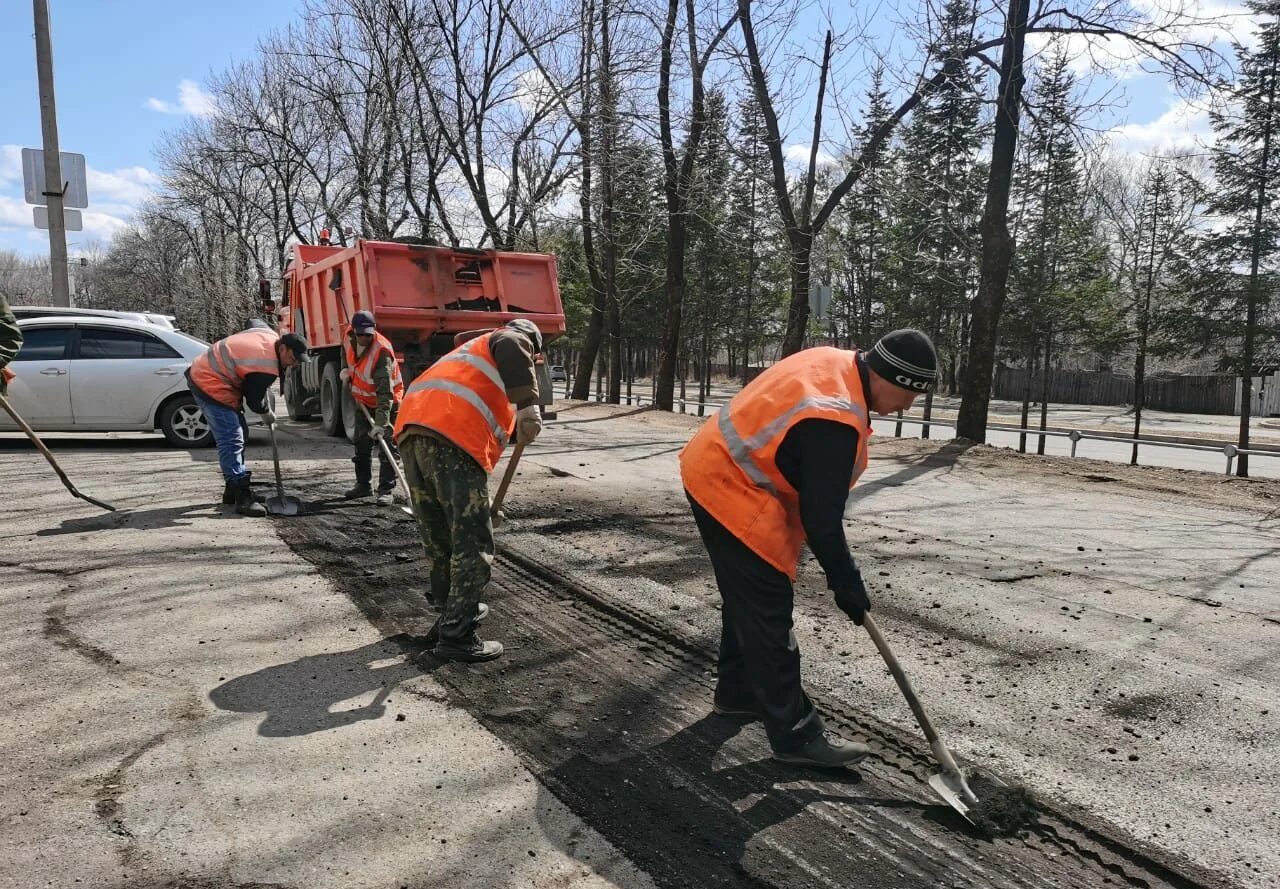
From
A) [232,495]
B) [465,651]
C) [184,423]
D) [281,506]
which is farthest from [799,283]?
[465,651]

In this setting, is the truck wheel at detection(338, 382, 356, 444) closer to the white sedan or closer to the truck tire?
the white sedan

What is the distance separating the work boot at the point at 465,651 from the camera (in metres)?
4.14

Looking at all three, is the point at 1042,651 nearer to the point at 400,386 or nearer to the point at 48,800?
the point at 48,800

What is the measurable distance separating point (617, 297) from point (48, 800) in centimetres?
1996

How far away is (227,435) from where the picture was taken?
23.2 ft

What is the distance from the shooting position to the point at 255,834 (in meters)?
2.68

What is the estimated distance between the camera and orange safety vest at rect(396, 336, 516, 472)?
4.08m

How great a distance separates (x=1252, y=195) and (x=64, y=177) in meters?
22.4

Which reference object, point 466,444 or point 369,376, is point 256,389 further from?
point 466,444

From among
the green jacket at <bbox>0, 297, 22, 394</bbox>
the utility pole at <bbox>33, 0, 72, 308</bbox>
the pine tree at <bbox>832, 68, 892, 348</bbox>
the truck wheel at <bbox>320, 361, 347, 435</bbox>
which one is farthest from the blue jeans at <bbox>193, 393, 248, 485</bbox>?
the pine tree at <bbox>832, 68, 892, 348</bbox>

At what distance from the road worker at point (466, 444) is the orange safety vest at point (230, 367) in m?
3.41

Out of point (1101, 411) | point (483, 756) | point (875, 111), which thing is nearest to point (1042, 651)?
point (483, 756)

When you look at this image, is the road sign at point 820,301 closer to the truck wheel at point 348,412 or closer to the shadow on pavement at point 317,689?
the truck wheel at point 348,412

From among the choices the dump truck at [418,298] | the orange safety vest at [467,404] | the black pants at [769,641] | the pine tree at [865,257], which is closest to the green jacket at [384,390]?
the dump truck at [418,298]
